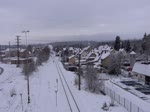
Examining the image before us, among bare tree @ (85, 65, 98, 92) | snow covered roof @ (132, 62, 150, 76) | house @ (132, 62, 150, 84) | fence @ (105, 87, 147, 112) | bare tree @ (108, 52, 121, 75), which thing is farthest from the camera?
bare tree @ (108, 52, 121, 75)

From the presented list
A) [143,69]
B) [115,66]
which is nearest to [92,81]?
[143,69]

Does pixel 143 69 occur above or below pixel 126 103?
above

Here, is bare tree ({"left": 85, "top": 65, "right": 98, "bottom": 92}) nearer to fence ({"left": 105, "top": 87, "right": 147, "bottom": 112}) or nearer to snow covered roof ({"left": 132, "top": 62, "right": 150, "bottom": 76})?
fence ({"left": 105, "top": 87, "right": 147, "bottom": 112})

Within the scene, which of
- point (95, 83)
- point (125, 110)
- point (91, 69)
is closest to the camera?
point (125, 110)

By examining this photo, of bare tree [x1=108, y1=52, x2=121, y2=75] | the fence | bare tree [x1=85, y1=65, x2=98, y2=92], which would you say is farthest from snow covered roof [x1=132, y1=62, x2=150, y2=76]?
the fence

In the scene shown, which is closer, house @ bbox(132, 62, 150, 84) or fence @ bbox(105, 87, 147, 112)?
fence @ bbox(105, 87, 147, 112)

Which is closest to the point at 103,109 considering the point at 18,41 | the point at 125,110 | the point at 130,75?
the point at 125,110

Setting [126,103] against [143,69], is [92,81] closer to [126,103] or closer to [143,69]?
[126,103]

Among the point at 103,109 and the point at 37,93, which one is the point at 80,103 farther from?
the point at 37,93

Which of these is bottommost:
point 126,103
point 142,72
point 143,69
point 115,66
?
point 126,103

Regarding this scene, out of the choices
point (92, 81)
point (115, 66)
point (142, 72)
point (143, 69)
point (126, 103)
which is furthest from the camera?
point (115, 66)

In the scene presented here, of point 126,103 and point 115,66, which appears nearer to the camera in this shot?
point 126,103

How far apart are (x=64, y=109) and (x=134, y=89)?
14257 mm

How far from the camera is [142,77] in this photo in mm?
42188
